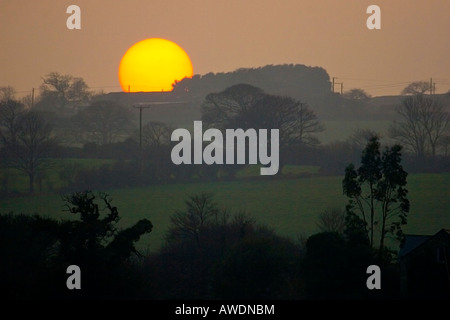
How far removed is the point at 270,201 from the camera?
48.6 meters

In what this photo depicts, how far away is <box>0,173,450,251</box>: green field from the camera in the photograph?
45344 mm

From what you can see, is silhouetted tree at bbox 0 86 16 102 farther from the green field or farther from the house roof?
the house roof

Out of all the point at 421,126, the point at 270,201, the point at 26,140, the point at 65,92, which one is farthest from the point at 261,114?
the point at 65,92

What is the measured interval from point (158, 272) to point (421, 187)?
19.2m

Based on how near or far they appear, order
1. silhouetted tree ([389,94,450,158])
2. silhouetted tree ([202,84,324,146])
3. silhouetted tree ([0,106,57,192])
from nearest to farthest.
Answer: silhouetted tree ([0,106,57,192]) → silhouetted tree ([389,94,450,158]) → silhouetted tree ([202,84,324,146])

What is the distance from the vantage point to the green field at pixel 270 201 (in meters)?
45.3

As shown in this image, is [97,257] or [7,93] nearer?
[97,257]

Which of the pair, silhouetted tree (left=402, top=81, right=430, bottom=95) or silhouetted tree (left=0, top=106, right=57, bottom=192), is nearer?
silhouetted tree (left=0, top=106, right=57, bottom=192)

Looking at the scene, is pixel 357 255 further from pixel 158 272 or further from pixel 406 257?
pixel 158 272

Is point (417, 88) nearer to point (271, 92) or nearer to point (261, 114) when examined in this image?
point (271, 92)

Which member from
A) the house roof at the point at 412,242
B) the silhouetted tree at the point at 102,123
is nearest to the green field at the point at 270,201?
the house roof at the point at 412,242

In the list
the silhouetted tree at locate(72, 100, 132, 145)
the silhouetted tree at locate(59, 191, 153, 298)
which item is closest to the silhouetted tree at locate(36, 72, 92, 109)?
the silhouetted tree at locate(72, 100, 132, 145)

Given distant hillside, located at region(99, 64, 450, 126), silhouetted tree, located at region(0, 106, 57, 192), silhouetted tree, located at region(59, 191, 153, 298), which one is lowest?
silhouetted tree, located at region(59, 191, 153, 298)
